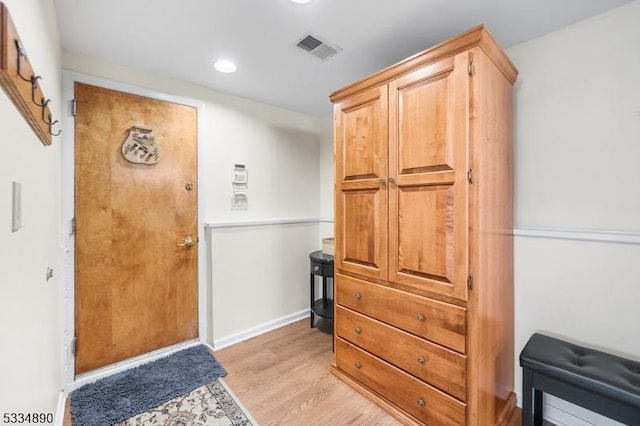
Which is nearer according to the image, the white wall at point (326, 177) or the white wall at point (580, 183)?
the white wall at point (580, 183)

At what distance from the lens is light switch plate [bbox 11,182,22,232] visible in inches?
31.4

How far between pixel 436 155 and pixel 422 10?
0.79 m

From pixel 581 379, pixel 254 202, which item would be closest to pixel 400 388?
pixel 581 379

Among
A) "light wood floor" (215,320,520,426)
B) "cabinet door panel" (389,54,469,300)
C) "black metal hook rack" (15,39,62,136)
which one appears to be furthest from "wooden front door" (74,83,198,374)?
"cabinet door panel" (389,54,469,300)

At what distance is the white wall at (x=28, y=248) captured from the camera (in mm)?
746

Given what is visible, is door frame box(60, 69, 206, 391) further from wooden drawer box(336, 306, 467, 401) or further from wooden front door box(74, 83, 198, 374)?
wooden drawer box(336, 306, 467, 401)

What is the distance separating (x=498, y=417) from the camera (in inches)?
63.2

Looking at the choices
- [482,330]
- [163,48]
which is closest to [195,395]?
[482,330]

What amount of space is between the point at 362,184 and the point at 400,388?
1285 millimetres

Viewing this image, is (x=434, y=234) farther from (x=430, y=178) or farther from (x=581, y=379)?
(x=581, y=379)

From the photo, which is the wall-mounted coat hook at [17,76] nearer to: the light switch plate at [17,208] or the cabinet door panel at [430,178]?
the light switch plate at [17,208]

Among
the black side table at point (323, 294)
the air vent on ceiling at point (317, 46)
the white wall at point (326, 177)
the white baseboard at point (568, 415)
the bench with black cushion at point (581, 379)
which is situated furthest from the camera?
the white wall at point (326, 177)

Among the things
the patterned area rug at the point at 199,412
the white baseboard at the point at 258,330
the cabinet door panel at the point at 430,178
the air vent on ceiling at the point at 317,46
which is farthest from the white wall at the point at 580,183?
the white baseboard at the point at 258,330

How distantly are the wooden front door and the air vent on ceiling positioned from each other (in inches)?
46.9
